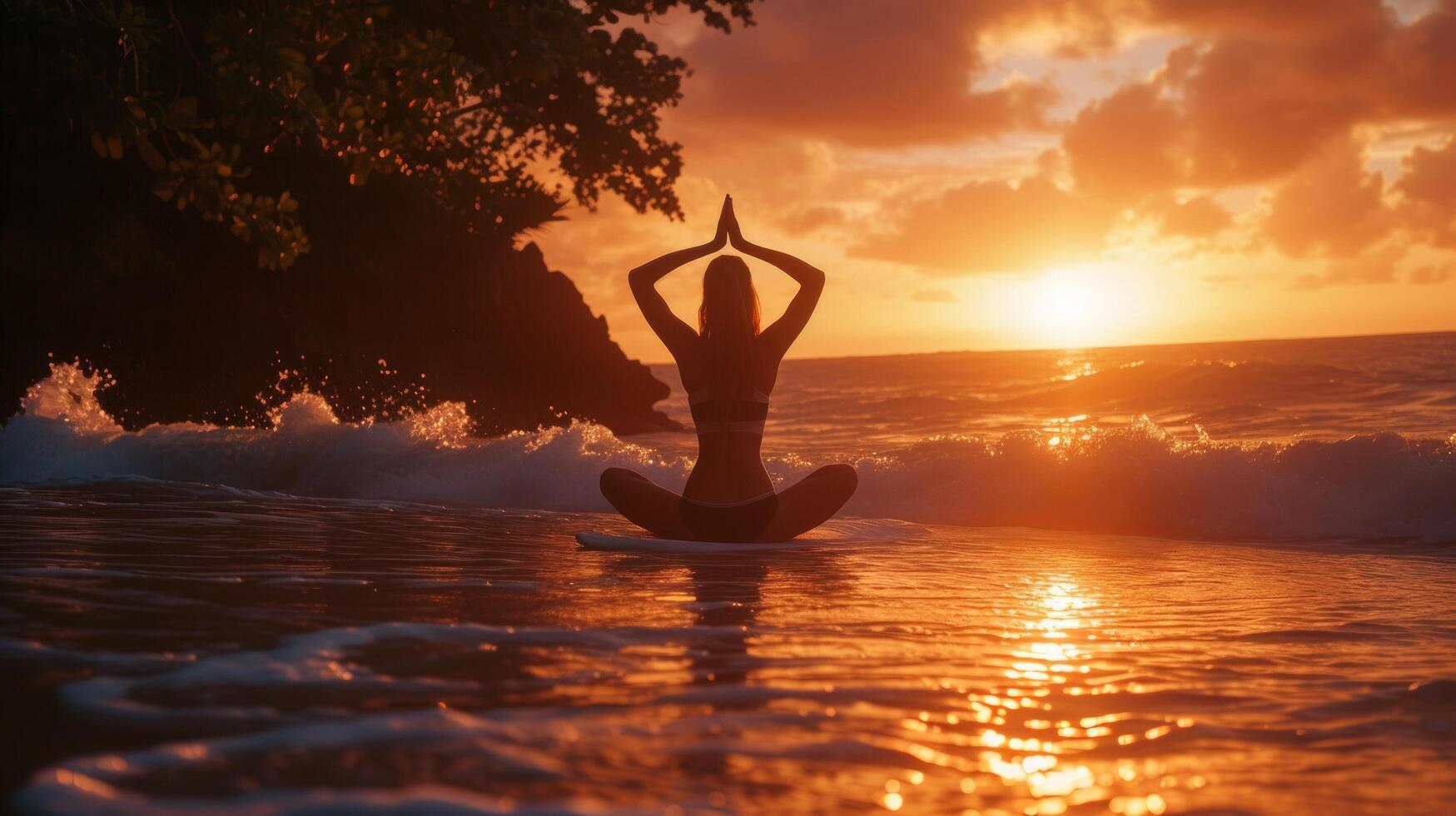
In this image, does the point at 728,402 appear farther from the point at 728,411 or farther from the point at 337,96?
the point at 337,96

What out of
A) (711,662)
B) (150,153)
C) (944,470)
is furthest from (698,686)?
(944,470)

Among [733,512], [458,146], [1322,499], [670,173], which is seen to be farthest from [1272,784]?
[670,173]

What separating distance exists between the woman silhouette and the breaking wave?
4146mm

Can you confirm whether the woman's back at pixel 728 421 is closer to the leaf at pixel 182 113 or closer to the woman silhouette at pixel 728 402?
the woman silhouette at pixel 728 402

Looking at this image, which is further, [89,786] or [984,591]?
[984,591]

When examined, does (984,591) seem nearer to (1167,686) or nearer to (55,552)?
(1167,686)

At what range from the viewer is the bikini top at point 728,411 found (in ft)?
22.7

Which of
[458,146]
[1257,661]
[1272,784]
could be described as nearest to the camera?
[1272,784]

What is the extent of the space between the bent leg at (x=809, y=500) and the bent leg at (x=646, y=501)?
0.55m

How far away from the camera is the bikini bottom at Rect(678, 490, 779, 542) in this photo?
7.16 meters

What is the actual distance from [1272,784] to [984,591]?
3014 millimetres

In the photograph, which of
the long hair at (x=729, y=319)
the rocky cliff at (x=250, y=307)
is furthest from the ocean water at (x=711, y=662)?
the rocky cliff at (x=250, y=307)

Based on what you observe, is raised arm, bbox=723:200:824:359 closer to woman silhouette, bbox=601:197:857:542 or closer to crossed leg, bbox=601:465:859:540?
woman silhouette, bbox=601:197:857:542

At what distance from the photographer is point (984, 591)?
5.80 meters
